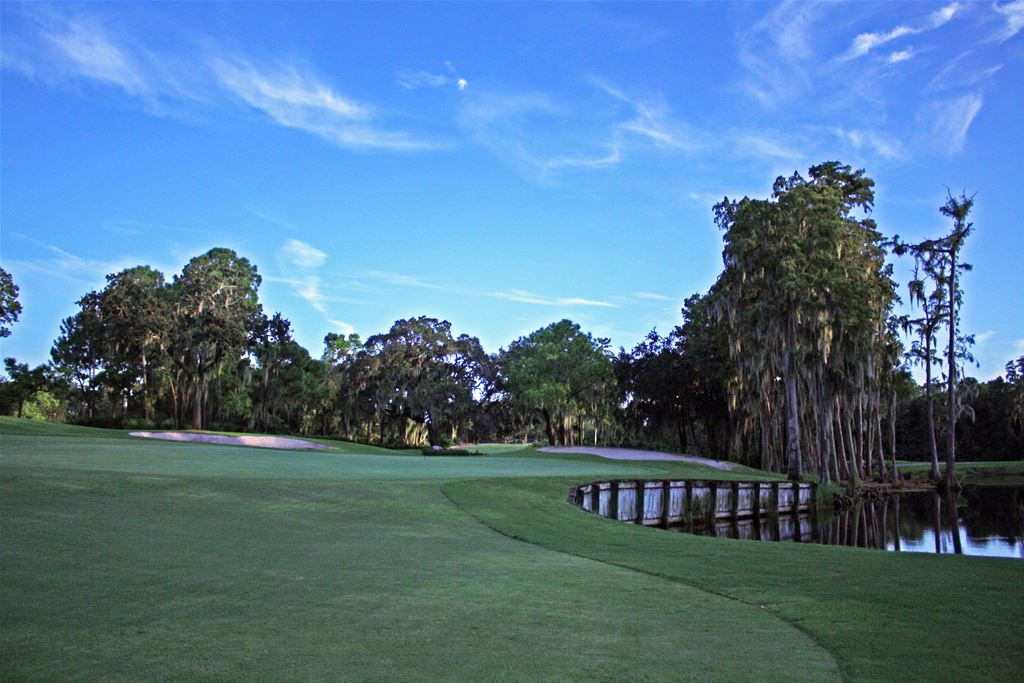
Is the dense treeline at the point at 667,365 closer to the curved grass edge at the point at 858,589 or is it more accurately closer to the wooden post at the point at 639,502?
the wooden post at the point at 639,502

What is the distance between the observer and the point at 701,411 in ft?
180

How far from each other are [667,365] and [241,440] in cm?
2751

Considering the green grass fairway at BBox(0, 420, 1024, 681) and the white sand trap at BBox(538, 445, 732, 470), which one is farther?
the white sand trap at BBox(538, 445, 732, 470)

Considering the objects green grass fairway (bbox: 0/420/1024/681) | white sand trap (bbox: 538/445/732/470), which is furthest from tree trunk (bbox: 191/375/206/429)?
green grass fairway (bbox: 0/420/1024/681)

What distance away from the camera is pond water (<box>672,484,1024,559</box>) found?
73.8 ft

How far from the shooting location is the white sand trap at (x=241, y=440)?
3788 cm

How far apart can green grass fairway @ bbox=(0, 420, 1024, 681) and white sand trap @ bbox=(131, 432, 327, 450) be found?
24989mm

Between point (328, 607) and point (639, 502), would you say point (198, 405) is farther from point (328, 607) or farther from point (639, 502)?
point (328, 607)

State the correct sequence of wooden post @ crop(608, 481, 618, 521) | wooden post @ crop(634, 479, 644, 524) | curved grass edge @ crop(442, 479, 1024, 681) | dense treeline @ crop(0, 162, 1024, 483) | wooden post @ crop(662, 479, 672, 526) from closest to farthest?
curved grass edge @ crop(442, 479, 1024, 681), wooden post @ crop(608, 481, 618, 521), wooden post @ crop(634, 479, 644, 524), wooden post @ crop(662, 479, 672, 526), dense treeline @ crop(0, 162, 1024, 483)

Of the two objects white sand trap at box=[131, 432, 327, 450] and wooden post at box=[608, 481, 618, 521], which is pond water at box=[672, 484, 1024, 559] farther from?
white sand trap at box=[131, 432, 327, 450]

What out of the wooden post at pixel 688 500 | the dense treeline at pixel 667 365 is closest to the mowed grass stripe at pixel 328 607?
the wooden post at pixel 688 500

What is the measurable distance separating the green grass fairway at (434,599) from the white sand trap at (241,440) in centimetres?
2499

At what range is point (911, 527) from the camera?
27.2 meters

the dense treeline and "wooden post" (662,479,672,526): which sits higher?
the dense treeline
